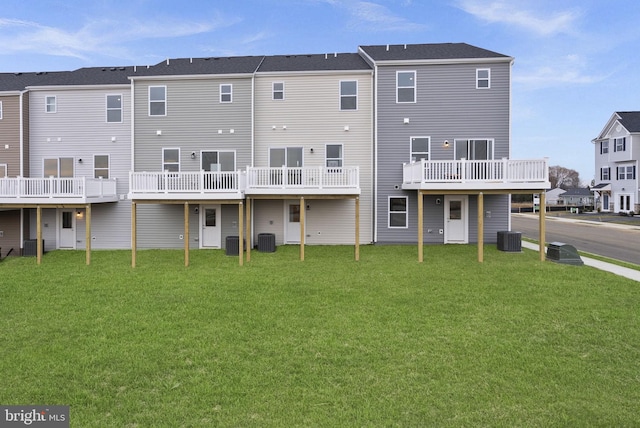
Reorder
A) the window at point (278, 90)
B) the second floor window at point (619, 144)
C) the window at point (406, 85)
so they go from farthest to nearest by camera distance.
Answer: the second floor window at point (619, 144) < the window at point (278, 90) < the window at point (406, 85)

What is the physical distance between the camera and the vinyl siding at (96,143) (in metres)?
17.5

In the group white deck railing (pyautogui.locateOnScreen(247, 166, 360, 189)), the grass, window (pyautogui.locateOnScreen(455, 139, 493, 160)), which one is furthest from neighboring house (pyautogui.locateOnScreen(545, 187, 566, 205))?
white deck railing (pyautogui.locateOnScreen(247, 166, 360, 189))

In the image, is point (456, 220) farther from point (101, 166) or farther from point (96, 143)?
point (96, 143)

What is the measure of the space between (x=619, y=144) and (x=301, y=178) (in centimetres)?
4453

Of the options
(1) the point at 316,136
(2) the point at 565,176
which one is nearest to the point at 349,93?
(1) the point at 316,136

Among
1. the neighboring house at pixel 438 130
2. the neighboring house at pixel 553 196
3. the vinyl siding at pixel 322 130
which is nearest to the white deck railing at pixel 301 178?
the vinyl siding at pixel 322 130

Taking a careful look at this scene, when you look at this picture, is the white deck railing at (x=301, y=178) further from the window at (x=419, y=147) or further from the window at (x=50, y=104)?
the window at (x=50, y=104)

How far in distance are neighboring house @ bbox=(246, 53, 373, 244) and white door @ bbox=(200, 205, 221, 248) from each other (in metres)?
1.87

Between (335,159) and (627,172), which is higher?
(627,172)

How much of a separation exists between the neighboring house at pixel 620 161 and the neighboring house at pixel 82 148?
49.7 m

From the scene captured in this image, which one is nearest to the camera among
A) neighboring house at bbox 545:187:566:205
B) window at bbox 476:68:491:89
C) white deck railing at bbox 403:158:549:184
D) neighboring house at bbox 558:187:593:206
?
white deck railing at bbox 403:158:549:184

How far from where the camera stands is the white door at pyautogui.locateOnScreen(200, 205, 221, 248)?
1727cm

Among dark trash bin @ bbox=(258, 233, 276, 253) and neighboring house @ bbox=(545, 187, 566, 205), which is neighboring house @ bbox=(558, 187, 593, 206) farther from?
dark trash bin @ bbox=(258, 233, 276, 253)

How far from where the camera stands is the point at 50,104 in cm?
1767
